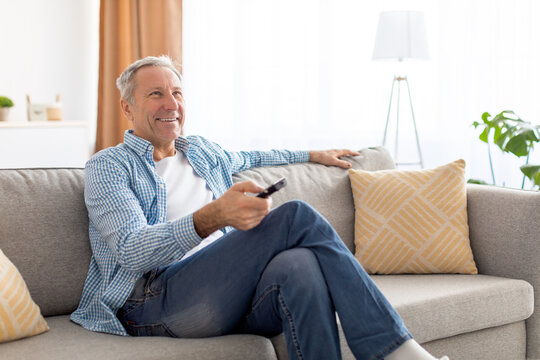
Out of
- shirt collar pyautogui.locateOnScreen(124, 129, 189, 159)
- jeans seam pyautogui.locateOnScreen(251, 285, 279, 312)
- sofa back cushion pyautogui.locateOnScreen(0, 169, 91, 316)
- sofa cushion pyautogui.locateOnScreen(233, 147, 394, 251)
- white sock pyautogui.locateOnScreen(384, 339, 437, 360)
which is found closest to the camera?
white sock pyautogui.locateOnScreen(384, 339, 437, 360)

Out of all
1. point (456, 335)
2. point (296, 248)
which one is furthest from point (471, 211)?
point (296, 248)

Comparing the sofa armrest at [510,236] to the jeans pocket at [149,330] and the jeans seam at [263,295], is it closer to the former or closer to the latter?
the jeans seam at [263,295]

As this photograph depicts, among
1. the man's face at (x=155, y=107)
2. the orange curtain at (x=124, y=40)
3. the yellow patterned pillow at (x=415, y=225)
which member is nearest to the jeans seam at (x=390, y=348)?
the yellow patterned pillow at (x=415, y=225)

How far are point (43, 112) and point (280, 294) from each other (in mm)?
3034

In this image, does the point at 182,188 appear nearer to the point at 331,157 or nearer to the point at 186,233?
the point at 186,233

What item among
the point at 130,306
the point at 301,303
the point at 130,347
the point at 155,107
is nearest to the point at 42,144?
the point at 155,107

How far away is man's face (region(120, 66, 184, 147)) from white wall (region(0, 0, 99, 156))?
8.57ft

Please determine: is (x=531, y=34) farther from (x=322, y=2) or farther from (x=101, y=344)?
(x=101, y=344)

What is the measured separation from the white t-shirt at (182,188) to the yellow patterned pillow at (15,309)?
46cm

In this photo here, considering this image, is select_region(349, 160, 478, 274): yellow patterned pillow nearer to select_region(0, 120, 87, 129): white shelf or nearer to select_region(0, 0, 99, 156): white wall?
select_region(0, 120, 87, 129): white shelf

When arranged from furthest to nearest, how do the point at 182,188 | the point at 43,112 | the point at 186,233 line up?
the point at 43,112 < the point at 182,188 < the point at 186,233

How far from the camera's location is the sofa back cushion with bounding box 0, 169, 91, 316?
187cm

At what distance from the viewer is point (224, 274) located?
63.2 inches

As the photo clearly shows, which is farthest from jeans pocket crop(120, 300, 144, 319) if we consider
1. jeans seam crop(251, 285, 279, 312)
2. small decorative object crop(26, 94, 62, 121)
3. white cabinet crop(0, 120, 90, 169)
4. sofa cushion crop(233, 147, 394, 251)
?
small decorative object crop(26, 94, 62, 121)
